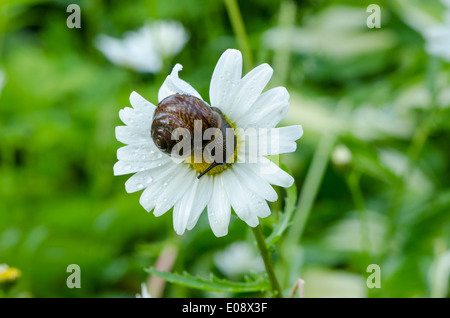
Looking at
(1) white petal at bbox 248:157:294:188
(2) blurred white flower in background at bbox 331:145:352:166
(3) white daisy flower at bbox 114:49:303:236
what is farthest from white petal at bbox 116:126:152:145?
(2) blurred white flower in background at bbox 331:145:352:166

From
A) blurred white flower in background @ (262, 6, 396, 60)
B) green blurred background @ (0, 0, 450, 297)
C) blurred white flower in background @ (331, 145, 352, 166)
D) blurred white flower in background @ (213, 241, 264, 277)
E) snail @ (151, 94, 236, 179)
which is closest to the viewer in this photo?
snail @ (151, 94, 236, 179)

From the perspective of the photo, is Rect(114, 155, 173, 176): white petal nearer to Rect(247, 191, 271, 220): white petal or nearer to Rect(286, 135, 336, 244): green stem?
Rect(247, 191, 271, 220): white petal

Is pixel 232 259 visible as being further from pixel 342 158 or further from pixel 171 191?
pixel 171 191

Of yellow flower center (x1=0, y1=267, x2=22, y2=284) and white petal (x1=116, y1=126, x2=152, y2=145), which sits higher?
white petal (x1=116, y1=126, x2=152, y2=145)

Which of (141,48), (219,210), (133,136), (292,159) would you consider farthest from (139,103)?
(141,48)

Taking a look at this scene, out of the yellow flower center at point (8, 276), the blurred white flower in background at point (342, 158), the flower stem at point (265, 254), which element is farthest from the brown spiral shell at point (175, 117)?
the blurred white flower in background at point (342, 158)

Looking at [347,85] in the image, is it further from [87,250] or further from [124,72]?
[87,250]
